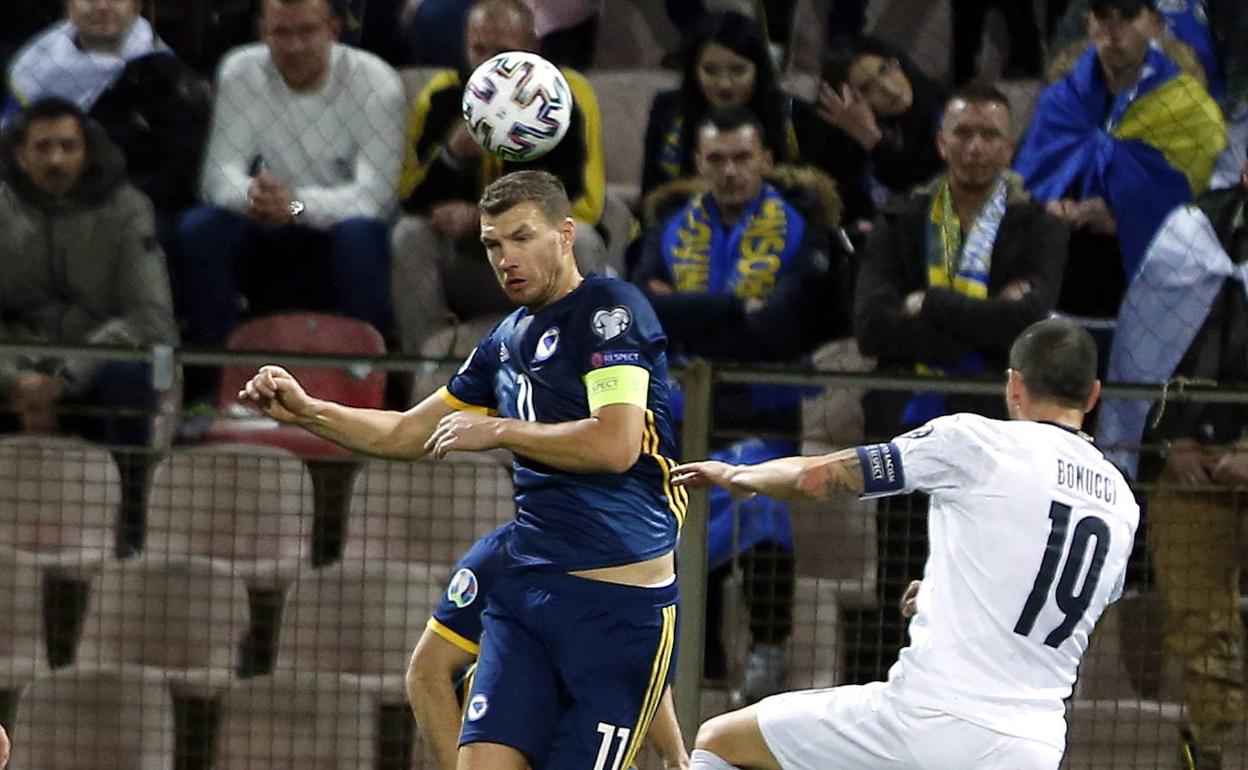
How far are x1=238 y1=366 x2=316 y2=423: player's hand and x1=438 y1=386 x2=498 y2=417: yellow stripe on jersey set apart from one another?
424 millimetres

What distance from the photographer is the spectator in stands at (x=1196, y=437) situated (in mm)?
6836

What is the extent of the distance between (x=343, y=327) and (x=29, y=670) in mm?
1659

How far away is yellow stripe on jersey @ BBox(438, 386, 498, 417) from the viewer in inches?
228

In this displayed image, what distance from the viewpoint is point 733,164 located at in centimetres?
757

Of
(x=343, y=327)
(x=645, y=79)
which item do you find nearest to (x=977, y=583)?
(x=343, y=327)

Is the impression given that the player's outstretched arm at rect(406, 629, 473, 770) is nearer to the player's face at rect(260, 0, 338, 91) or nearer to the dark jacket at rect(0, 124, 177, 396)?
the dark jacket at rect(0, 124, 177, 396)

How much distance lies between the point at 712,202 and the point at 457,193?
1009 mm

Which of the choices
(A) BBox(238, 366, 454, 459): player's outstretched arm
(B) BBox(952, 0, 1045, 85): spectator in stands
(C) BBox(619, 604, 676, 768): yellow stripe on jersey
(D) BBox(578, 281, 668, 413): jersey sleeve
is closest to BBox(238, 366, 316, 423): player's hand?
(A) BBox(238, 366, 454, 459): player's outstretched arm

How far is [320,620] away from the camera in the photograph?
7.25m

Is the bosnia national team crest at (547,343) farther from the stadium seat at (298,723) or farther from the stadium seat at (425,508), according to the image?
the stadium seat at (298,723)

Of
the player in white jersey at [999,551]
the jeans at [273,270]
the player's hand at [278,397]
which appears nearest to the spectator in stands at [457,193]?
the jeans at [273,270]

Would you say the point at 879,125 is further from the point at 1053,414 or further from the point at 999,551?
the point at 999,551

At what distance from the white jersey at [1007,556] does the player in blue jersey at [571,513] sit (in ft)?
2.39

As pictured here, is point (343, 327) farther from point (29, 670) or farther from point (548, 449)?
point (548, 449)
